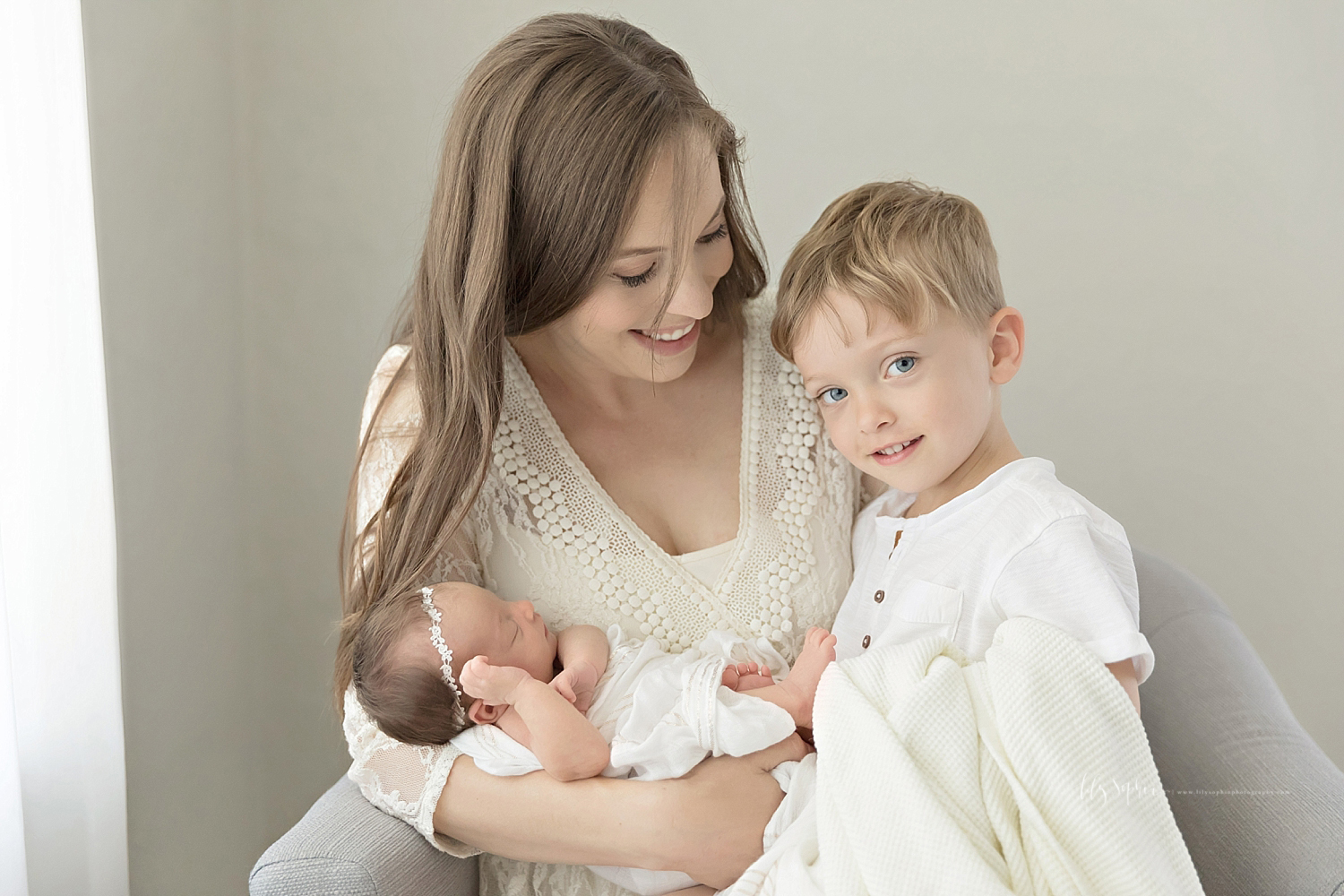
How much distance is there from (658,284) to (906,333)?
1.11 feet

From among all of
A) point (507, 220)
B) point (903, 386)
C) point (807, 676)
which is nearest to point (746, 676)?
point (807, 676)

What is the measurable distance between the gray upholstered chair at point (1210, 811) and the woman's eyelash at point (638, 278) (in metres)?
0.78

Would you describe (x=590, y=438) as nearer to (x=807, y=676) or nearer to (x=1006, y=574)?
(x=807, y=676)

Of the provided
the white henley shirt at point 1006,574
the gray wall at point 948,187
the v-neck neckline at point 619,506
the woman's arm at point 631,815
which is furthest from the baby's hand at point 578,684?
the gray wall at point 948,187

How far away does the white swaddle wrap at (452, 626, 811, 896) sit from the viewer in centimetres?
123

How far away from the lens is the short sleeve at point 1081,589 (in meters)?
1.12

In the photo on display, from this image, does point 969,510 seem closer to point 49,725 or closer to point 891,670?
point 891,670

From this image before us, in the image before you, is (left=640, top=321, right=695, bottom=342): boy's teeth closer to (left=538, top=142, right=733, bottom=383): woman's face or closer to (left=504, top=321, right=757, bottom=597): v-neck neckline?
(left=538, top=142, right=733, bottom=383): woman's face

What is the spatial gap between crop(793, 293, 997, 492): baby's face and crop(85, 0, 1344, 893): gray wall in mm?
1043

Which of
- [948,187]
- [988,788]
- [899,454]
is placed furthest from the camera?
[948,187]

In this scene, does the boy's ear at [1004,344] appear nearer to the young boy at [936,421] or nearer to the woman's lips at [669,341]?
the young boy at [936,421]

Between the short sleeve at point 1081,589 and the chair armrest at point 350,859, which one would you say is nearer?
the short sleeve at point 1081,589

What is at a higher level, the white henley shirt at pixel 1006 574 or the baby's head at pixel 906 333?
the baby's head at pixel 906 333

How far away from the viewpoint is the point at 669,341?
1.46 meters
